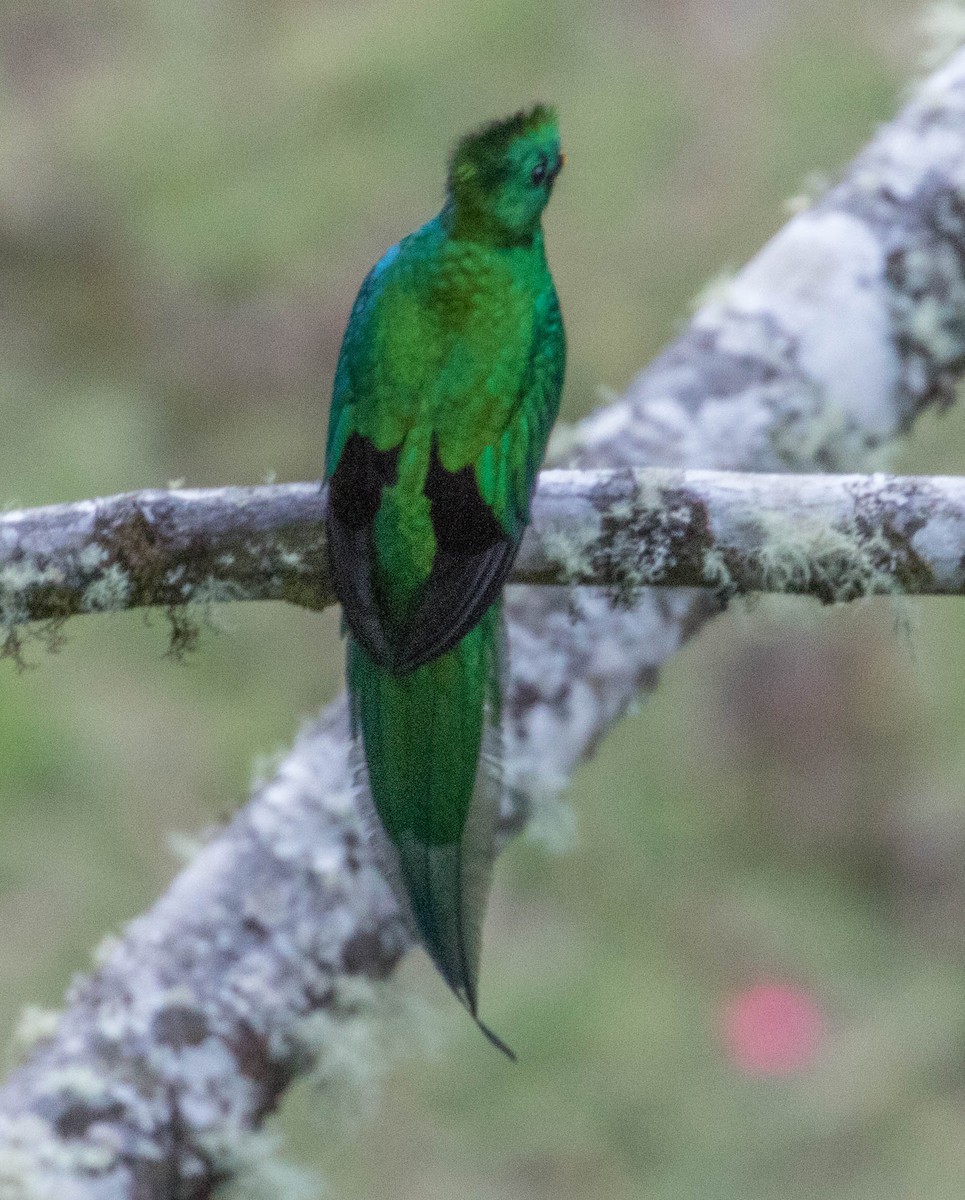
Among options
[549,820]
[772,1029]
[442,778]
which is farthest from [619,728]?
[442,778]

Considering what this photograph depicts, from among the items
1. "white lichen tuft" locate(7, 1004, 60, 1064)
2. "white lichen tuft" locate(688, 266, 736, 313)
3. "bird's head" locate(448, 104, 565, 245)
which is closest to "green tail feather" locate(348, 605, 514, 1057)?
"bird's head" locate(448, 104, 565, 245)

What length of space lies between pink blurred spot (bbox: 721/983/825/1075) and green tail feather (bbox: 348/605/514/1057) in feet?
5.54

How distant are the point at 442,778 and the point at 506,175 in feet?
2.05

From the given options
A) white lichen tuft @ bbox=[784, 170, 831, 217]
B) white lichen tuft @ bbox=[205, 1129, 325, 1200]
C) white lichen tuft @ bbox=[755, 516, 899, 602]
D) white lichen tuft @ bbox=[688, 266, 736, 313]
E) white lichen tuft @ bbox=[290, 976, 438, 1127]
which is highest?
white lichen tuft @ bbox=[784, 170, 831, 217]

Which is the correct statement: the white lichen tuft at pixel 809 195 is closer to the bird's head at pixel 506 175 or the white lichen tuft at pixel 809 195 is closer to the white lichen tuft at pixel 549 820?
the bird's head at pixel 506 175

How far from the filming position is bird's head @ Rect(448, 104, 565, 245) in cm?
171

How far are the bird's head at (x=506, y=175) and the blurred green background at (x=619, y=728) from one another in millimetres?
585

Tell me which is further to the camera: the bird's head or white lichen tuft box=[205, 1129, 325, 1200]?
white lichen tuft box=[205, 1129, 325, 1200]

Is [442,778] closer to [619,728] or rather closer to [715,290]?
[715,290]

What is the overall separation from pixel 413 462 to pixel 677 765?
93.7 inches

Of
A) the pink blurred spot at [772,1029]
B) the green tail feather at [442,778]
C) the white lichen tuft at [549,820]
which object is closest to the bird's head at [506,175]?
the green tail feather at [442,778]

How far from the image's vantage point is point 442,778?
5.66ft

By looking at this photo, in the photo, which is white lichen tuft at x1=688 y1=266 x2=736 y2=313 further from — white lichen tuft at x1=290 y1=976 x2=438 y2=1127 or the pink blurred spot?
the pink blurred spot

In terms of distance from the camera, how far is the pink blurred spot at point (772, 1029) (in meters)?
3.30
